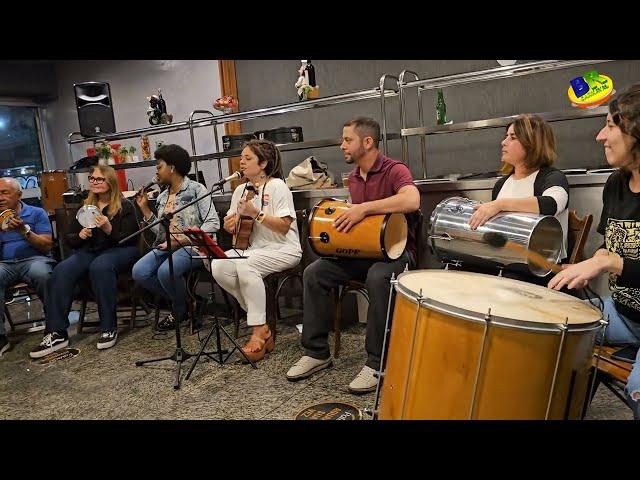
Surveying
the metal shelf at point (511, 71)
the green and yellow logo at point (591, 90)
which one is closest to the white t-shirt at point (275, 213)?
the metal shelf at point (511, 71)

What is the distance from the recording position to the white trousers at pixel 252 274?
2.86 metres

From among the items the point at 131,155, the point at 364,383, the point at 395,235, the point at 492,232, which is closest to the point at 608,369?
the point at 492,232

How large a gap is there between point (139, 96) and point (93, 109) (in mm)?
1059

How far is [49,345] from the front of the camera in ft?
11.0

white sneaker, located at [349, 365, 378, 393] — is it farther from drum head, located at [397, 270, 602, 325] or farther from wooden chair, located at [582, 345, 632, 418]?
wooden chair, located at [582, 345, 632, 418]

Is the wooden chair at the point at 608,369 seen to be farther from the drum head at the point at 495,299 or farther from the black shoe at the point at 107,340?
the black shoe at the point at 107,340

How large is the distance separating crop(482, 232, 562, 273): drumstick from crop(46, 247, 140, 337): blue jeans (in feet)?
8.46

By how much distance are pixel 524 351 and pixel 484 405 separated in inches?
7.3

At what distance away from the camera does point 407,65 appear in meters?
4.38

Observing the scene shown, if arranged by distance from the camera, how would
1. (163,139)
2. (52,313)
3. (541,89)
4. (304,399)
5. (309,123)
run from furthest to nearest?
(163,139), (309,123), (541,89), (52,313), (304,399)

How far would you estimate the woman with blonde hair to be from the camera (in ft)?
11.2

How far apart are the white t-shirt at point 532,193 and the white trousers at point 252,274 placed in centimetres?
129
